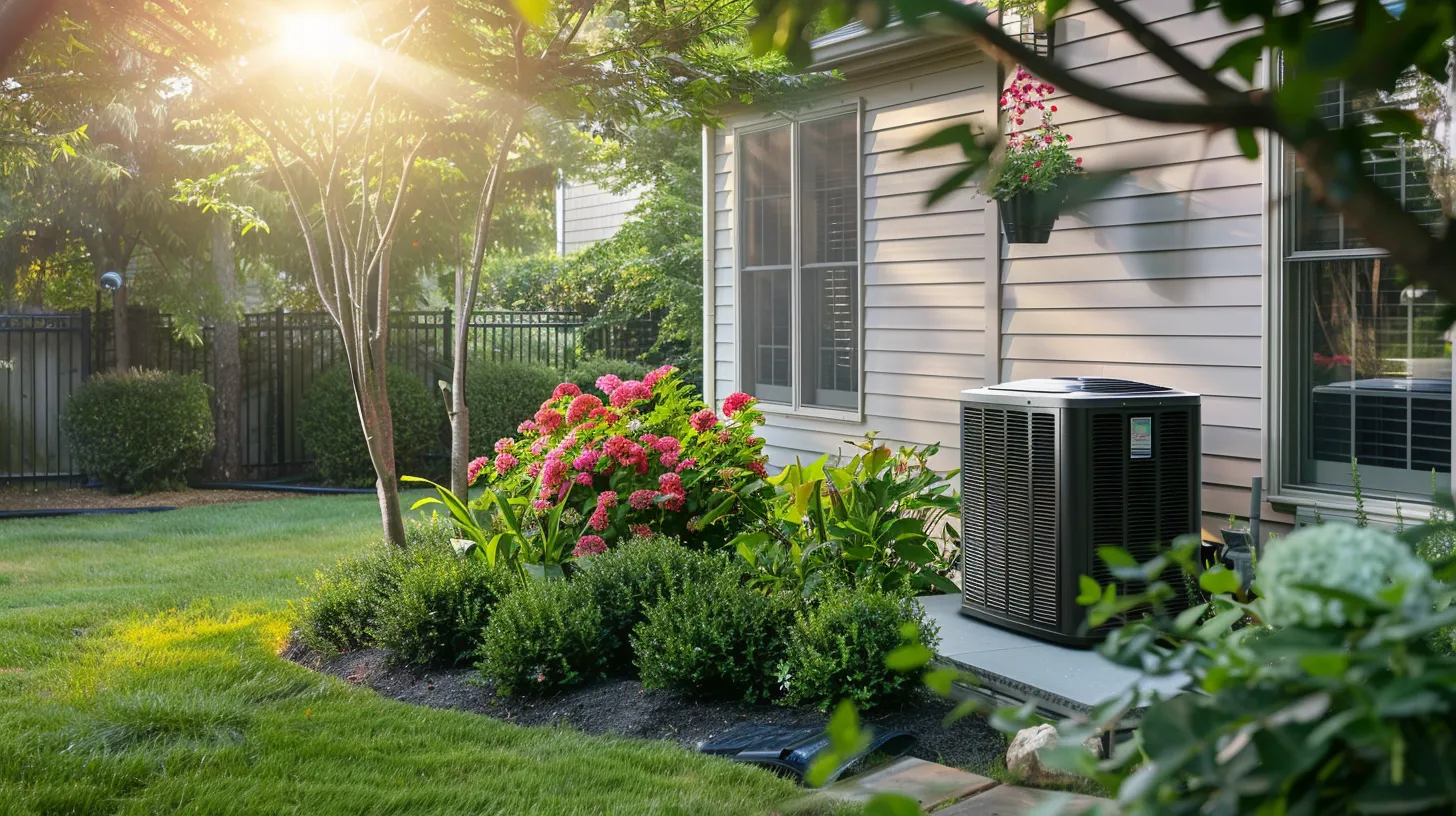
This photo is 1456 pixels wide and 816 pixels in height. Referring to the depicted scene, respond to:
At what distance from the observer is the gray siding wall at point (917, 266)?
265 inches

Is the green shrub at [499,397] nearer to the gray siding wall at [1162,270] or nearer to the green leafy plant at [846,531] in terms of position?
the green leafy plant at [846,531]

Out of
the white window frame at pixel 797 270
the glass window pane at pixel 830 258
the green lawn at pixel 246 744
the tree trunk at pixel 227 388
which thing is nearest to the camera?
the green lawn at pixel 246 744

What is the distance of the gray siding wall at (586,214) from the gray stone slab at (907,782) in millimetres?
20721

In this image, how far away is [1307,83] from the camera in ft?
2.63

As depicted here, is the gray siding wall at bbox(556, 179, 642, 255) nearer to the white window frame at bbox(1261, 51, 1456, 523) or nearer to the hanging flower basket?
the hanging flower basket

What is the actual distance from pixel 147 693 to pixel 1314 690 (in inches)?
183

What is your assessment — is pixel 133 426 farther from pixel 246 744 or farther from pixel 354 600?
pixel 246 744

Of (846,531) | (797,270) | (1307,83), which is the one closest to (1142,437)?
(846,531)

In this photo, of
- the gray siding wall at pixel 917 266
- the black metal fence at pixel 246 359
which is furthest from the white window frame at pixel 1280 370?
the black metal fence at pixel 246 359

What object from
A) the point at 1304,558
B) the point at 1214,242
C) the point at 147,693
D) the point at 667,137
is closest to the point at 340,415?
the point at 667,137

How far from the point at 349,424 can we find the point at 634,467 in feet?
27.4

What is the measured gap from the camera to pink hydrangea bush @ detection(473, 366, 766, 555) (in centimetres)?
575

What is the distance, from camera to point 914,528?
557 cm

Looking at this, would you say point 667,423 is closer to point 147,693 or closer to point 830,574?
point 830,574
